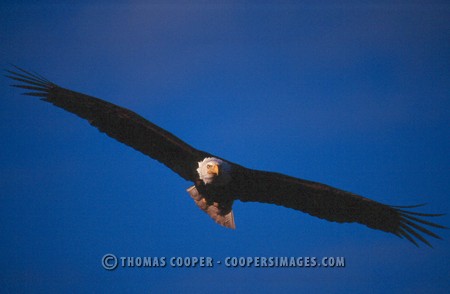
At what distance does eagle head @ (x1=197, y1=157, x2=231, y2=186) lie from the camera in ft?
19.9

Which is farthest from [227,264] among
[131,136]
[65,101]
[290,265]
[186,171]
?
[65,101]

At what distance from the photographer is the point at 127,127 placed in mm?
6016

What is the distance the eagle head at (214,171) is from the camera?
6.05 meters

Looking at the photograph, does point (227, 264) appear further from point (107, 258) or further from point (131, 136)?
point (131, 136)

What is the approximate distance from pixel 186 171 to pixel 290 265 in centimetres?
133

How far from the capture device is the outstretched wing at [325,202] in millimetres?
5852

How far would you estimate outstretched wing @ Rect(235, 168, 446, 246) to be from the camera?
5.85 metres

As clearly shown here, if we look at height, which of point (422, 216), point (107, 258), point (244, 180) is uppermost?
point (244, 180)

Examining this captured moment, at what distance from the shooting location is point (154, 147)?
6.23m

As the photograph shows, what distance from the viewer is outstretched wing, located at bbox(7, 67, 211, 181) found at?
5.81 metres

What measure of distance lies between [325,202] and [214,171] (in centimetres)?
107

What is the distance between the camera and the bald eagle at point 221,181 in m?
5.84

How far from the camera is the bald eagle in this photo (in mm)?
5840

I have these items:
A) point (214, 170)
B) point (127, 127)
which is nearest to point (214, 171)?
point (214, 170)
